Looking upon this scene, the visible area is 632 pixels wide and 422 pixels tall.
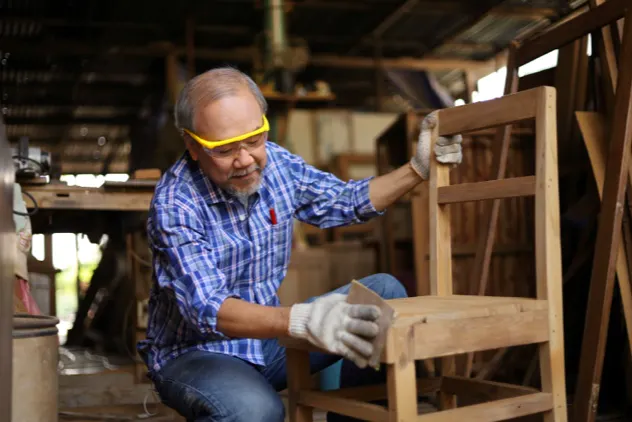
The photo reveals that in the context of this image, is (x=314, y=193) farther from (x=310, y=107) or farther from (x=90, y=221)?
(x=310, y=107)

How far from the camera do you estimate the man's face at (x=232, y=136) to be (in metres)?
1.92

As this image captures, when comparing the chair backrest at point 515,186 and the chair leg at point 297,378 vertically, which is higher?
the chair backrest at point 515,186

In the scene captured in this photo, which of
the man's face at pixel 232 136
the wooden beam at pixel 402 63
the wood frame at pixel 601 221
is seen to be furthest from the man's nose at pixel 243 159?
the wooden beam at pixel 402 63

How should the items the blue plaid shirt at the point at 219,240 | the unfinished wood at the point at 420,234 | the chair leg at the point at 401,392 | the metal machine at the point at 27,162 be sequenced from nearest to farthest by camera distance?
the chair leg at the point at 401,392 < the blue plaid shirt at the point at 219,240 < the metal machine at the point at 27,162 < the unfinished wood at the point at 420,234

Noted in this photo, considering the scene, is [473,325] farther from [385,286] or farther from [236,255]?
[236,255]

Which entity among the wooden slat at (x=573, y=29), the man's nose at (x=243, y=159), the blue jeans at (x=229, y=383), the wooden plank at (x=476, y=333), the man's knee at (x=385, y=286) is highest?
the wooden slat at (x=573, y=29)

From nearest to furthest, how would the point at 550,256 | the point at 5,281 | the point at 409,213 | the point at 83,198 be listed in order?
the point at 5,281
the point at 550,256
the point at 83,198
the point at 409,213

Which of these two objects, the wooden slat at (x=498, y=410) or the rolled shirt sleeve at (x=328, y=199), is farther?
the rolled shirt sleeve at (x=328, y=199)

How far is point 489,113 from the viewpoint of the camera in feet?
6.79

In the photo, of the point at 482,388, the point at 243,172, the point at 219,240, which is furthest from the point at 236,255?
the point at 482,388

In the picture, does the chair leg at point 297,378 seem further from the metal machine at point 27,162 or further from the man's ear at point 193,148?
the metal machine at point 27,162

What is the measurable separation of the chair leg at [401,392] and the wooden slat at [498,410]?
1.7 inches

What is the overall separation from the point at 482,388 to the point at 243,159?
2.81ft

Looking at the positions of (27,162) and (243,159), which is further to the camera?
(27,162)
